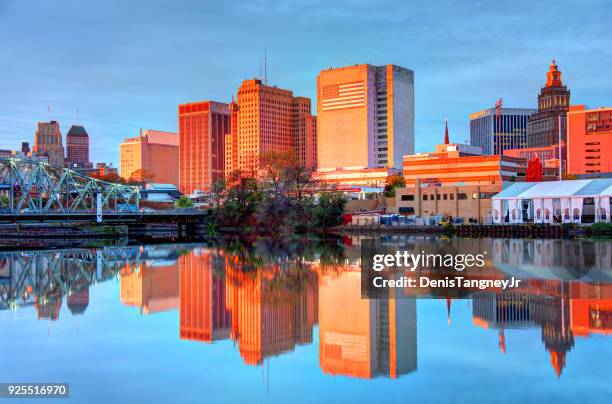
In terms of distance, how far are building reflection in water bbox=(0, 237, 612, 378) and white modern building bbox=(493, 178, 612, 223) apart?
31886mm

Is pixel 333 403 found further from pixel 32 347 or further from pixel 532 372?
pixel 32 347

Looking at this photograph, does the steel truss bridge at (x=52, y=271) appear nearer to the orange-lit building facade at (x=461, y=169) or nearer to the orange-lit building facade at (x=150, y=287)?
the orange-lit building facade at (x=150, y=287)

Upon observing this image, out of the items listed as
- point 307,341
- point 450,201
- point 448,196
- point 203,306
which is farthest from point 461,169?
point 307,341

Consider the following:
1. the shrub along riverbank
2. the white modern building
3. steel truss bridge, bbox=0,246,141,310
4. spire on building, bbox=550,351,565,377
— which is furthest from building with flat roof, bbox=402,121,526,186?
spire on building, bbox=550,351,565,377

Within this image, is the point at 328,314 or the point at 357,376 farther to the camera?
the point at 328,314

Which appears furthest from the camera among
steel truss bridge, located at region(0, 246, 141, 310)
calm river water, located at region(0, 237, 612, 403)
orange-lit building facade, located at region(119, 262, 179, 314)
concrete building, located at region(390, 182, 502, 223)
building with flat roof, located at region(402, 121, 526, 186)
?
building with flat roof, located at region(402, 121, 526, 186)

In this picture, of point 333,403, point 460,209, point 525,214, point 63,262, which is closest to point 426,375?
point 333,403

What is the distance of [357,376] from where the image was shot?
650 inches

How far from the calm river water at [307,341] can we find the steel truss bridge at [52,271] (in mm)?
293

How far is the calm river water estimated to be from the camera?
15.1 m

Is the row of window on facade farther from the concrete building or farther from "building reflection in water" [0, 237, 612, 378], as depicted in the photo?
"building reflection in water" [0, 237, 612, 378]

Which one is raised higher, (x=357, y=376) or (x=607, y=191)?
(x=607, y=191)

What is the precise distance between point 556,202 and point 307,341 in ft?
223

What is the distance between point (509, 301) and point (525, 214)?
65.3 m
